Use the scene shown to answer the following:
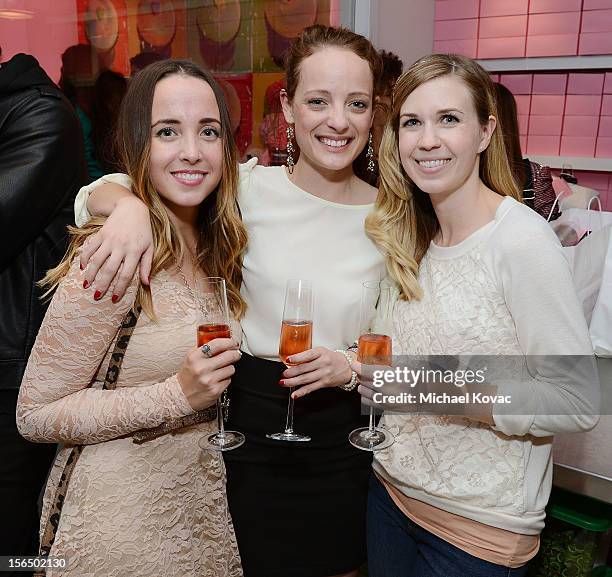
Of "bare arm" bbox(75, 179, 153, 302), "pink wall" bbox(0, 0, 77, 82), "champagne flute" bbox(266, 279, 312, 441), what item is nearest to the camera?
"bare arm" bbox(75, 179, 153, 302)

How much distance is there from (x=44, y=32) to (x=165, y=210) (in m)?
1.90

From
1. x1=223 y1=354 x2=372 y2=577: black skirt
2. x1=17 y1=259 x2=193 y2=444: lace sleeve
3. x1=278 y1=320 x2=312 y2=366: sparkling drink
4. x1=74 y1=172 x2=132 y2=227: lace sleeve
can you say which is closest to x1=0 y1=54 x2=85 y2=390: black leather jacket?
x1=74 y1=172 x2=132 y2=227: lace sleeve

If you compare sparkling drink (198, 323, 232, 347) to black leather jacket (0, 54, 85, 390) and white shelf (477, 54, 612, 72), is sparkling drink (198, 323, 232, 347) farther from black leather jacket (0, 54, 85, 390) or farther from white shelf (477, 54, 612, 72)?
white shelf (477, 54, 612, 72)

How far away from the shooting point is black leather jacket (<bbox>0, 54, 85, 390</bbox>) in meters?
1.56

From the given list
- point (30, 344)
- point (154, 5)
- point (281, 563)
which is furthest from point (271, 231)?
point (154, 5)

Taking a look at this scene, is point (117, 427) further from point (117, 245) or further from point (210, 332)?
point (117, 245)

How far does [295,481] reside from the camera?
1667 mm

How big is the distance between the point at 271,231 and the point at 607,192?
2870mm

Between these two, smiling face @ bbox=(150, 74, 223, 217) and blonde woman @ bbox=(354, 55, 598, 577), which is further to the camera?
smiling face @ bbox=(150, 74, 223, 217)

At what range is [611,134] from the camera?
349 centimetres

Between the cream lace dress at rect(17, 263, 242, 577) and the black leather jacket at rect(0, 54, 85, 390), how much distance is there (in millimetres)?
338

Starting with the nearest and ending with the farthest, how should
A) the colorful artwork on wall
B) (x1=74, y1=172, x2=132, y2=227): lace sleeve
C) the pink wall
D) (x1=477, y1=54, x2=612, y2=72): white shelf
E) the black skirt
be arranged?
(x1=74, y1=172, x2=132, y2=227): lace sleeve
the black skirt
the pink wall
(x1=477, y1=54, x2=612, y2=72): white shelf
the colorful artwork on wall

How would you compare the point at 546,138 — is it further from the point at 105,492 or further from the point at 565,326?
the point at 105,492

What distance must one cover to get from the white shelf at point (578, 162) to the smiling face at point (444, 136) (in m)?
2.44
